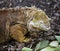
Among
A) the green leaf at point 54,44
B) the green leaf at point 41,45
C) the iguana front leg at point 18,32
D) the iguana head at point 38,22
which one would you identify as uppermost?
the iguana head at point 38,22

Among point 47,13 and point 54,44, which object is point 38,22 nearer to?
point 54,44

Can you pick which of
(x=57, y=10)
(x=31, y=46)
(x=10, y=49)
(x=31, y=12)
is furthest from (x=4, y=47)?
(x=57, y=10)

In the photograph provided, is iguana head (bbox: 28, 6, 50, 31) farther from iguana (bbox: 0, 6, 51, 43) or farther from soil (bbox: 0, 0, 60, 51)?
soil (bbox: 0, 0, 60, 51)

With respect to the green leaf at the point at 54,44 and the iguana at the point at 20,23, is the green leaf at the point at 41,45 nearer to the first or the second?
the green leaf at the point at 54,44

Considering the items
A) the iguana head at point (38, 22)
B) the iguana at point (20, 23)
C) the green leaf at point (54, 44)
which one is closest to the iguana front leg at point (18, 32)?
the iguana at point (20, 23)

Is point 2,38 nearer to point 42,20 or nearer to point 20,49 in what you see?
point 20,49

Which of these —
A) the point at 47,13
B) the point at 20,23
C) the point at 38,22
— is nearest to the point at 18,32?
the point at 20,23

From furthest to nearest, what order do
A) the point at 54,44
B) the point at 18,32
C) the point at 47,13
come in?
the point at 47,13
the point at 18,32
the point at 54,44
